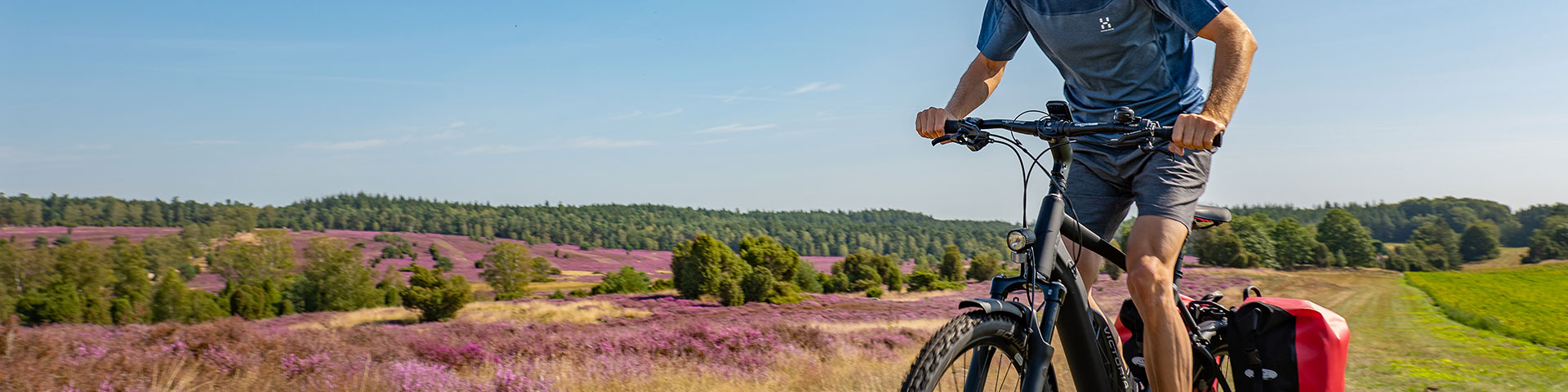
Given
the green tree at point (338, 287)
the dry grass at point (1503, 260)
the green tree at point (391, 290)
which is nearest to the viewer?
the dry grass at point (1503, 260)

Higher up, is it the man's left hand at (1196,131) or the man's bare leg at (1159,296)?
the man's left hand at (1196,131)

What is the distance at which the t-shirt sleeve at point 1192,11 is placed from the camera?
225 cm

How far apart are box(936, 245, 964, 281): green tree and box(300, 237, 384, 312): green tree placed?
46.8 meters

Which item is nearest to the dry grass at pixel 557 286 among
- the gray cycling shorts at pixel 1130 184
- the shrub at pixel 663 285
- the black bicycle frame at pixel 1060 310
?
the shrub at pixel 663 285

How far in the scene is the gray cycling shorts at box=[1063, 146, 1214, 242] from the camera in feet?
7.71

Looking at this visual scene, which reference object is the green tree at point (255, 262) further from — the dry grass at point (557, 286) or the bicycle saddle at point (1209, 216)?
the bicycle saddle at point (1209, 216)

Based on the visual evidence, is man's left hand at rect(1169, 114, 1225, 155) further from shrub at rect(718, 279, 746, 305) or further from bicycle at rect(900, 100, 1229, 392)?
shrub at rect(718, 279, 746, 305)

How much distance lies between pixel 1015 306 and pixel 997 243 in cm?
8743

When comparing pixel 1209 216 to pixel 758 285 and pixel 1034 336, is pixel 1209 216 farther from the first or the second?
pixel 758 285

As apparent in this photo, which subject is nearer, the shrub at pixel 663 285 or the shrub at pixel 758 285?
the shrub at pixel 758 285

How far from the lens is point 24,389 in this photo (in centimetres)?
515

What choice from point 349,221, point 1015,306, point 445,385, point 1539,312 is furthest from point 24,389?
point 349,221

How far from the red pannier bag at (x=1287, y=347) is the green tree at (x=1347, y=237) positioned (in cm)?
2615

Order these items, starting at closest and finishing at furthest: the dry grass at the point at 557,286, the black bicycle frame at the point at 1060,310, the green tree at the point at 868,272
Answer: the black bicycle frame at the point at 1060,310, the green tree at the point at 868,272, the dry grass at the point at 557,286
